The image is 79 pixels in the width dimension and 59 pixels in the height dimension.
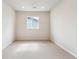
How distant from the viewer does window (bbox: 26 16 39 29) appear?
9522 millimetres

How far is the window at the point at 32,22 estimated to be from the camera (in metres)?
9.52

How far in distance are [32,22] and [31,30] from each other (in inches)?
28.6

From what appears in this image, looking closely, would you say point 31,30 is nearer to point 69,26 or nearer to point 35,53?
point 35,53

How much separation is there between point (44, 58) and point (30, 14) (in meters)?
6.17

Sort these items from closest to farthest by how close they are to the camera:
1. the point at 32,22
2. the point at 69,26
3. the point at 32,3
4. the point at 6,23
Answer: the point at 69,26, the point at 6,23, the point at 32,3, the point at 32,22

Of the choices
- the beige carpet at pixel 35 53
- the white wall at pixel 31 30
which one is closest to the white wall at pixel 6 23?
the beige carpet at pixel 35 53

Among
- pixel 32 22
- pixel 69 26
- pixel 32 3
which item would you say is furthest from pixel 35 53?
pixel 32 22

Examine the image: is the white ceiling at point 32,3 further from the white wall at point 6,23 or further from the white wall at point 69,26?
the white wall at point 69,26

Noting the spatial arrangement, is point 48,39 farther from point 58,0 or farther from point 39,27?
point 58,0

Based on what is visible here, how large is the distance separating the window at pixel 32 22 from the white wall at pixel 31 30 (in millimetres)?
281

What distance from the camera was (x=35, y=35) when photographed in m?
9.39

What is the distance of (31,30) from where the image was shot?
9.41 meters

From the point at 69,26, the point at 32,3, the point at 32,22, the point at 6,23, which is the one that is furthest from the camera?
the point at 32,22

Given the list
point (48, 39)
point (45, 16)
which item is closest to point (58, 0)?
point (45, 16)
